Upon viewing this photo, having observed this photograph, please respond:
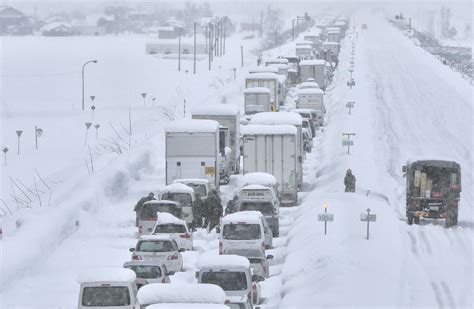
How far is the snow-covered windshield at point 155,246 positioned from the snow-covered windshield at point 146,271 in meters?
2.58

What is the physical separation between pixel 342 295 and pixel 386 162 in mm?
27490

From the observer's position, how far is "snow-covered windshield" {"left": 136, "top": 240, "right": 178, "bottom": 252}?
2447cm

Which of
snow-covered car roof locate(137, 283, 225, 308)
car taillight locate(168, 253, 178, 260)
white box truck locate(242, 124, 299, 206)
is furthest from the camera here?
white box truck locate(242, 124, 299, 206)

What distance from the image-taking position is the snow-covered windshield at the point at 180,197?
32.0 metres

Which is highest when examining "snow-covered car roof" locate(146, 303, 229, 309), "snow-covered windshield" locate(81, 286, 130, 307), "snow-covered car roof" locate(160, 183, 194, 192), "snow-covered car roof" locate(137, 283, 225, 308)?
"snow-covered car roof" locate(146, 303, 229, 309)

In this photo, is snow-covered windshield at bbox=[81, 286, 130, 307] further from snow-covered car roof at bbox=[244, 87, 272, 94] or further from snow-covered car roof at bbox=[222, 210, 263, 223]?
snow-covered car roof at bbox=[244, 87, 272, 94]

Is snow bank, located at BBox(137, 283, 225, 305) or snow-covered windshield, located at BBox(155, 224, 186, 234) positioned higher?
snow bank, located at BBox(137, 283, 225, 305)

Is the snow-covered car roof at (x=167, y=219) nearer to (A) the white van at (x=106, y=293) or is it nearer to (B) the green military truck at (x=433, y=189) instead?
(B) the green military truck at (x=433, y=189)

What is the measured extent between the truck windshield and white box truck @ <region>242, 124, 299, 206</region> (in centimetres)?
616

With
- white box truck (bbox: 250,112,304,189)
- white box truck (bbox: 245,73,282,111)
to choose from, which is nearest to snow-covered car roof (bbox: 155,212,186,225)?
white box truck (bbox: 250,112,304,189)

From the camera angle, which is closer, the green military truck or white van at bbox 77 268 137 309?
white van at bbox 77 268 137 309

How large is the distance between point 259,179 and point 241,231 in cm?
907

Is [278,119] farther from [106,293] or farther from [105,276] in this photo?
[106,293]

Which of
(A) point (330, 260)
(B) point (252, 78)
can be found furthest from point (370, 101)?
(A) point (330, 260)
